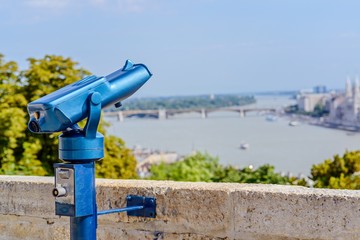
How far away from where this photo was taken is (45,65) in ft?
26.9

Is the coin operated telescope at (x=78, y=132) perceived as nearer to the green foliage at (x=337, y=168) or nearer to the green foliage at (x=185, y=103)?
the green foliage at (x=337, y=168)

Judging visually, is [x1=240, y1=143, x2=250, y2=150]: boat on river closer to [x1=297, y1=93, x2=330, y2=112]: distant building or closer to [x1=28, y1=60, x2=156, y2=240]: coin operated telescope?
[x1=297, y1=93, x2=330, y2=112]: distant building

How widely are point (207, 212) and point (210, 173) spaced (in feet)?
39.0

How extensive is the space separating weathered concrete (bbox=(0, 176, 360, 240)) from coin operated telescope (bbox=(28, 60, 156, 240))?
1.56 ft

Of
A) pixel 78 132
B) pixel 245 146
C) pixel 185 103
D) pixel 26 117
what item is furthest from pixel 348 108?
pixel 78 132

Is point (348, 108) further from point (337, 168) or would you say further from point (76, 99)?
point (76, 99)

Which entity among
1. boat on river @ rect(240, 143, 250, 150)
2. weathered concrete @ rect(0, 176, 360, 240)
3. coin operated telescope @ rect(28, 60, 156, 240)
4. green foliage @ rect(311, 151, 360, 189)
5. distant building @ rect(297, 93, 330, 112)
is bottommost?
boat on river @ rect(240, 143, 250, 150)

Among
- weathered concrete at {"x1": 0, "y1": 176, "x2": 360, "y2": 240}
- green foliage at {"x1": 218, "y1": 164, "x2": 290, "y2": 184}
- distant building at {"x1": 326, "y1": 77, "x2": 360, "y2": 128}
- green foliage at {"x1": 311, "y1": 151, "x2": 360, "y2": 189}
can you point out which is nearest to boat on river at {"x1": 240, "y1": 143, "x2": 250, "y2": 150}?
distant building at {"x1": 326, "y1": 77, "x2": 360, "y2": 128}

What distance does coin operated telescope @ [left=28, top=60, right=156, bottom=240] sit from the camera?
1982 millimetres

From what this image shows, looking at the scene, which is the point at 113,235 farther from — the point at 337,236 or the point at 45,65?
the point at 45,65

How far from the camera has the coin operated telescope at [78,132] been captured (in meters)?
1.98

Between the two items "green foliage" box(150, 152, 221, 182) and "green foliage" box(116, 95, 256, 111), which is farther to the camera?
"green foliage" box(116, 95, 256, 111)

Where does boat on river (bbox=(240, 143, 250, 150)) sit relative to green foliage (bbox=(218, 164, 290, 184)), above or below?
below

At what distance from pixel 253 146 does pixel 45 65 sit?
2963cm
